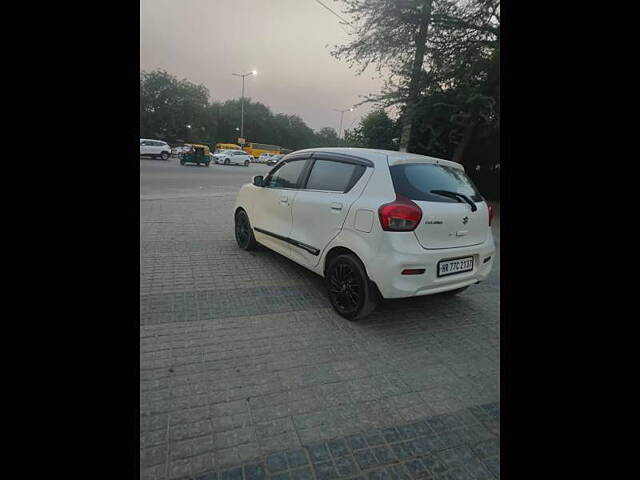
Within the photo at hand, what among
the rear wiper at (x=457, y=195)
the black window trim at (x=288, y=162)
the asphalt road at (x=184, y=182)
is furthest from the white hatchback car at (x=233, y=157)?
the rear wiper at (x=457, y=195)

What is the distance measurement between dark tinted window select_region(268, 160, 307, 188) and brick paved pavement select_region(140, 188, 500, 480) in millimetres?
1221

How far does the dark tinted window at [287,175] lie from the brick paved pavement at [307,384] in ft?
4.01

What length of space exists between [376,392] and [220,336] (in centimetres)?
139

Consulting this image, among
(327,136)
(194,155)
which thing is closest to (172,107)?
(194,155)

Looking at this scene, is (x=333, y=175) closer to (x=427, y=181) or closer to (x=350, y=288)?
(x=427, y=181)

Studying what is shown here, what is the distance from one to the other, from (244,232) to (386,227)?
312 cm

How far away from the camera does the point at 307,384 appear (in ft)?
8.01

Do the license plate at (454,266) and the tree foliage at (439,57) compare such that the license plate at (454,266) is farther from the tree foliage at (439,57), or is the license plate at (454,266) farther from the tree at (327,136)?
the tree foliage at (439,57)

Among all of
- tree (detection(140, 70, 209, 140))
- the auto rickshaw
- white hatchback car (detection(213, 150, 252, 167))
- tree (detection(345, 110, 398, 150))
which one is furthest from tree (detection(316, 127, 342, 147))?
tree (detection(140, 70, 209, 140))
